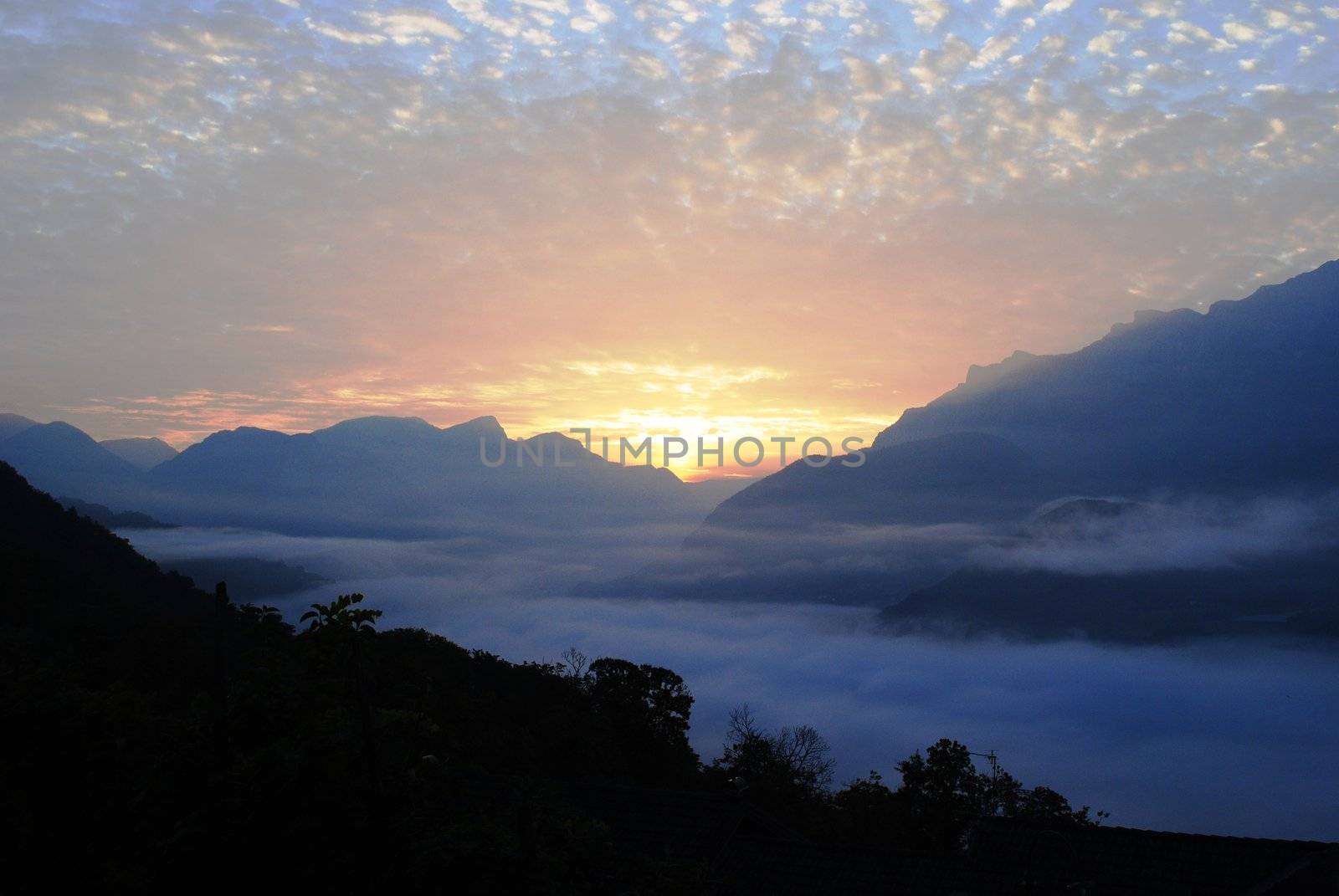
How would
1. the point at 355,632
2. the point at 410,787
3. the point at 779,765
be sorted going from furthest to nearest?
the point at 779,765, the point at 355,632, the point at 410,787

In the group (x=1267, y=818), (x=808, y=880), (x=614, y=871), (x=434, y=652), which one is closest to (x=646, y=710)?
(x=434, y=652)

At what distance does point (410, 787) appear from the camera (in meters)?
6.07

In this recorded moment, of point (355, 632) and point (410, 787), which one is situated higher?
point (355, 632)

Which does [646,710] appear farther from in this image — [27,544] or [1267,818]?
[1267,818]

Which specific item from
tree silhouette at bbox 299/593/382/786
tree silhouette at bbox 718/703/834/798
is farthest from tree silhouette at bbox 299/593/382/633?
tree silhouette at bbox 718/703/834/798

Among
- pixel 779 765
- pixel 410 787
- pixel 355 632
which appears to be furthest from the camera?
pixel 779 765

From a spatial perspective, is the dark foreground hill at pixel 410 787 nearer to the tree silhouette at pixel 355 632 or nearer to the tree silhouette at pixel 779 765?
the tree silhouette at pixel 355 632

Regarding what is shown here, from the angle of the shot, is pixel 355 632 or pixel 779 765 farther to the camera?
pixel 779 765

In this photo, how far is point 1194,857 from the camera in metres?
22.8

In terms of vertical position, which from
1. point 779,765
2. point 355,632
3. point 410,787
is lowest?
point 779,765

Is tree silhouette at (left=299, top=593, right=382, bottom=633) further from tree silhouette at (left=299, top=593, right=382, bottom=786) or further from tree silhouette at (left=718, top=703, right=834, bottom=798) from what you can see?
tree silhouette at (left=718, top=703, right=834, bottom=798)

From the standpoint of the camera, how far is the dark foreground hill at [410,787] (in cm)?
579

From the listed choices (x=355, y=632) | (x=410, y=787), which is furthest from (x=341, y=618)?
(x=410, y=787)

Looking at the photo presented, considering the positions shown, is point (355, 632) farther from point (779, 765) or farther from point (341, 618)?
point (779, 765)
